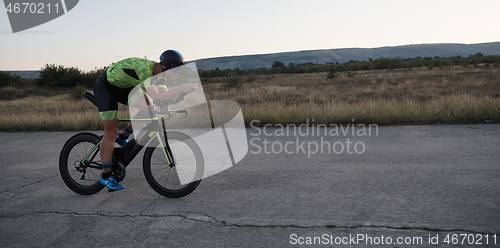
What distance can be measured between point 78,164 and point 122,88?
1384mm

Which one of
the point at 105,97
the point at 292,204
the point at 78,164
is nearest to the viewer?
the point at 292,204

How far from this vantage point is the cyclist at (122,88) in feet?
13.2

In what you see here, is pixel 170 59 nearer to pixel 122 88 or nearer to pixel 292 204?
pixel 122 88

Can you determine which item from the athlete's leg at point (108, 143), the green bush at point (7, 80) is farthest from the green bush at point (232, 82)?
the green bush at point (7, 80)

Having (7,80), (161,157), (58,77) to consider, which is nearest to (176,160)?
(161,157)

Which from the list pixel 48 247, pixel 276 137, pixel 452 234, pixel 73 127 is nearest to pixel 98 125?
pixel 73 127

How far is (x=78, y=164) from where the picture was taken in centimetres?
498

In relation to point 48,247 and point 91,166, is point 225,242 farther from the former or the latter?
point 91,166

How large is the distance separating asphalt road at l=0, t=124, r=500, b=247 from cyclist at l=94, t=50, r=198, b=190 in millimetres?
596

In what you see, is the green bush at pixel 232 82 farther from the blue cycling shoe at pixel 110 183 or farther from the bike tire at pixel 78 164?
the blue cycling shoe at pixel 110 183

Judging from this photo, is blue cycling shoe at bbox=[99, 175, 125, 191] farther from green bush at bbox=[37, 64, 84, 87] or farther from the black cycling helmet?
green bush at bbox=[37, 64, 84, 87]

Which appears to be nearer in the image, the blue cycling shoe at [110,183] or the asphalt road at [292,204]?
the asphalt road at [292,204]

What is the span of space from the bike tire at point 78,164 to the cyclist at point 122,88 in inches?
11.9

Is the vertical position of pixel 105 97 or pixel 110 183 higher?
pixel 105 97
